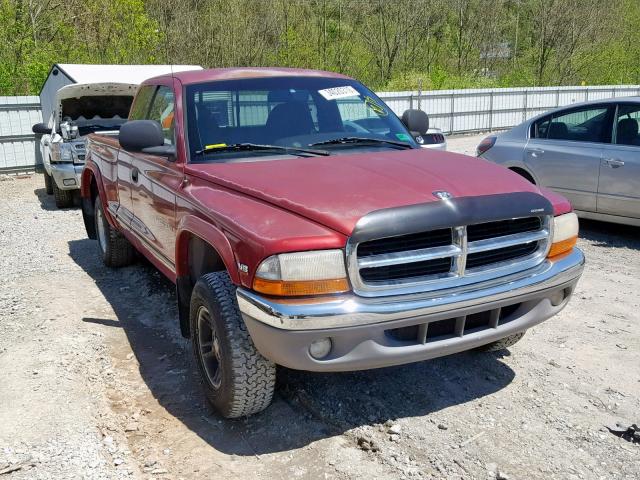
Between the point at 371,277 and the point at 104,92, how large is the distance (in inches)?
335

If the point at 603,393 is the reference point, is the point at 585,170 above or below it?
above

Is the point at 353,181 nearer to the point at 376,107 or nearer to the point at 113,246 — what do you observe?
the point at 376,107

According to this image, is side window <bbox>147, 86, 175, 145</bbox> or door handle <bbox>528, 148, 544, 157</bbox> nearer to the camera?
side window <bbox>147, 86, 175, 145</bbox>

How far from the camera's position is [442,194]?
10.3ft

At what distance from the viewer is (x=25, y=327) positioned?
16.1 feet

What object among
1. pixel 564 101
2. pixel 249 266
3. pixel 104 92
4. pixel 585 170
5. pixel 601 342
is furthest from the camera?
pixel 564 101

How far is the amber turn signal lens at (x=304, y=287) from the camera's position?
2.83 m

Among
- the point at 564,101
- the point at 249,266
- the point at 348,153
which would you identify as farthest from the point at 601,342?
the point at 564,101

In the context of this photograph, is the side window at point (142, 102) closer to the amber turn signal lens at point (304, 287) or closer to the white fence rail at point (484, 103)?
the amber turn signal lens at point (304, 287)

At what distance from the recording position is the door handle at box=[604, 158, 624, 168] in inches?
266

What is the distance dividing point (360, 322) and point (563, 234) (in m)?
1.42

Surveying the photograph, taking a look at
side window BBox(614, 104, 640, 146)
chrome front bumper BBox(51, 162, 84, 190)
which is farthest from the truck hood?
chrome front bumper BBox(51, 162, 84, 190)

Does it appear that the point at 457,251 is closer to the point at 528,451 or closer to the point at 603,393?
the point at 528,451

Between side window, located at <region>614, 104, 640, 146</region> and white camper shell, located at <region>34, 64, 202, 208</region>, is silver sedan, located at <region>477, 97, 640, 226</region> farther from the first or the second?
white camper shell, located at <region>34, 64, 202, 208</region>
